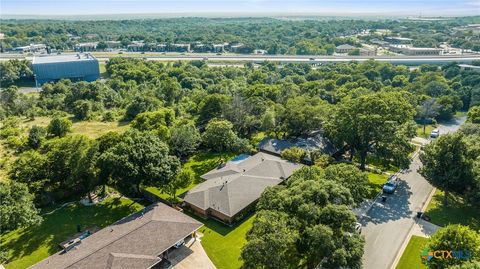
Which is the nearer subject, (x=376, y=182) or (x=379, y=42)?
(x=376, y=182)

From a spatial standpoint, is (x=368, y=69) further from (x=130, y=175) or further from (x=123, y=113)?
(x=130, y=175)

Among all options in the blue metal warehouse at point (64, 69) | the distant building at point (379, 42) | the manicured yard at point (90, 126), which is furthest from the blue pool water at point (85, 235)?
the distant building at point (379, 42)

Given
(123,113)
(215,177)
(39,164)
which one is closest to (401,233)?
(215,177)

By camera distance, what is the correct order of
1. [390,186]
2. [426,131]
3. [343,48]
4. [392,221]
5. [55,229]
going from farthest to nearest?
1. [343,48]
2. [426,131]
3. [390,186]
4. [392,221]
5. [55,229]

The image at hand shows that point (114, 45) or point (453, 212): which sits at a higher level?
point (114, 45)

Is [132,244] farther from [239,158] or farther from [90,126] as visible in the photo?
[90,126]

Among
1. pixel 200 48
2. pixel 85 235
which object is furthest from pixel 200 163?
pixel 200 48
